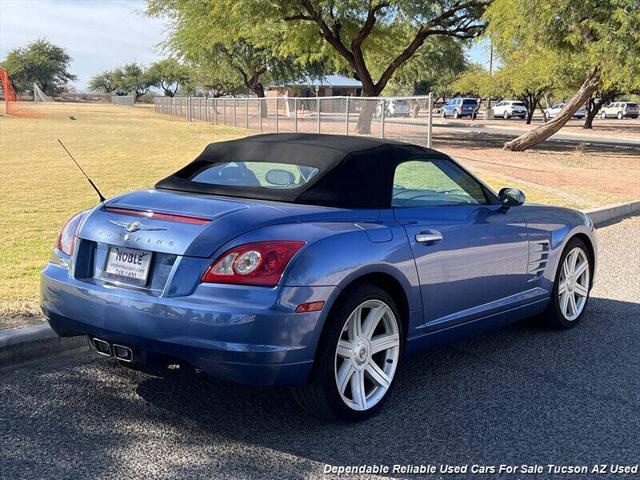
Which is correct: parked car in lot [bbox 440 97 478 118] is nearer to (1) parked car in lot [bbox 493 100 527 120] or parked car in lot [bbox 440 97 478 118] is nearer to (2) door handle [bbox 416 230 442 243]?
(1) parked car in lot [bbox 493 100 527 120]

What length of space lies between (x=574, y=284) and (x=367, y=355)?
264 centimetres

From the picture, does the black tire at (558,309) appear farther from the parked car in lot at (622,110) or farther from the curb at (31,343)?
the parked car in lot at (622,110)

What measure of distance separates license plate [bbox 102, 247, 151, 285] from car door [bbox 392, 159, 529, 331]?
1466 mm

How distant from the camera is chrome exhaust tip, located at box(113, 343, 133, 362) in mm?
3654

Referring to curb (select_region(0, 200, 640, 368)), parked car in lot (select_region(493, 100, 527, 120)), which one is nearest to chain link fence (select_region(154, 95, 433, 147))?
curb (select_region(0, 200, 640, 368))

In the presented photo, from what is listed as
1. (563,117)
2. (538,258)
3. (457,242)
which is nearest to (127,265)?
(457,242)

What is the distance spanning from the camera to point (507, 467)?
349cm

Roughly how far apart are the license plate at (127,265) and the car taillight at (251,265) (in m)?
0.35

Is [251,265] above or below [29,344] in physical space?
above

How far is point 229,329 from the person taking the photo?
11.2 ft

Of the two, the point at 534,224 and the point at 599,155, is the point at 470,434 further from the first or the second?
the point at 599,155

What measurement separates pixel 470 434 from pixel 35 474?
2158 millimetres

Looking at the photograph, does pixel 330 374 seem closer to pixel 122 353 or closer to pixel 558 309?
pixel 122 353

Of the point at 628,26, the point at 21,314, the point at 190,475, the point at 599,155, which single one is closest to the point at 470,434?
the point at 190,475
